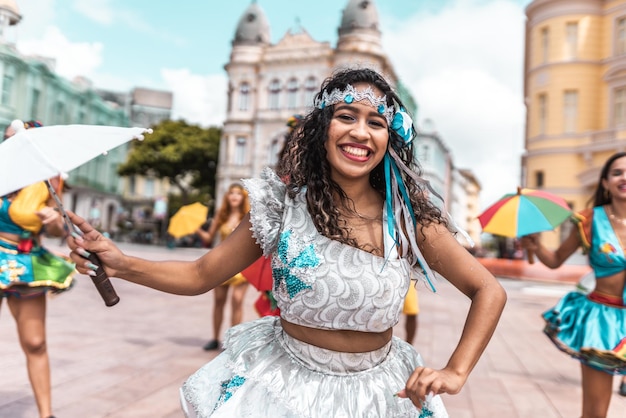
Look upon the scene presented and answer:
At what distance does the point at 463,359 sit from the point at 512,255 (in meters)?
27.0

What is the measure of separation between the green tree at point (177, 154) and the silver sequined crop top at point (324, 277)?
39.4m

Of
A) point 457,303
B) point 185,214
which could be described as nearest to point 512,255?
point 457,303

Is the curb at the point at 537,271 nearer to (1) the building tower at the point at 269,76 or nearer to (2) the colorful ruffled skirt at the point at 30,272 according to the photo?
(2) the colorful ruffled skirt at the point at 30,272

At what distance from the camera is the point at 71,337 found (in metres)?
6.59

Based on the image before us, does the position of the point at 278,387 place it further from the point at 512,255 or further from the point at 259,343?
the point at 512,255

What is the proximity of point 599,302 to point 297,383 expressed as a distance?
247 centimetres

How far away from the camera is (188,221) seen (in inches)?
252

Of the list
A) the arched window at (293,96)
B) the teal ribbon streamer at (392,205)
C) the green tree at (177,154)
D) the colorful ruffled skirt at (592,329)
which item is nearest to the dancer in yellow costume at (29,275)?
the teal ribbon streamer at (392,205)

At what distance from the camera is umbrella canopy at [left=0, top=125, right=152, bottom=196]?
168 cm

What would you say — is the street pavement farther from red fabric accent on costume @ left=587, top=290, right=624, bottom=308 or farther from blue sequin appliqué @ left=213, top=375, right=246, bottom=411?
blue sequin appliqué @ left=213, top=375, right=246, bottom=411

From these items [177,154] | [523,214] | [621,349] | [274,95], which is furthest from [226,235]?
[177,154]

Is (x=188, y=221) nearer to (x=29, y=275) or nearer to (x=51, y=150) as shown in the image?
(x=29, y=275)

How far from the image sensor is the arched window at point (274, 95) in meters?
38.9

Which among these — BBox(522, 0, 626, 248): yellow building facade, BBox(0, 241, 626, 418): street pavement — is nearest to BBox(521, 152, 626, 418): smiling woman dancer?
BBox(0, 241, 626, 418): street pavement
